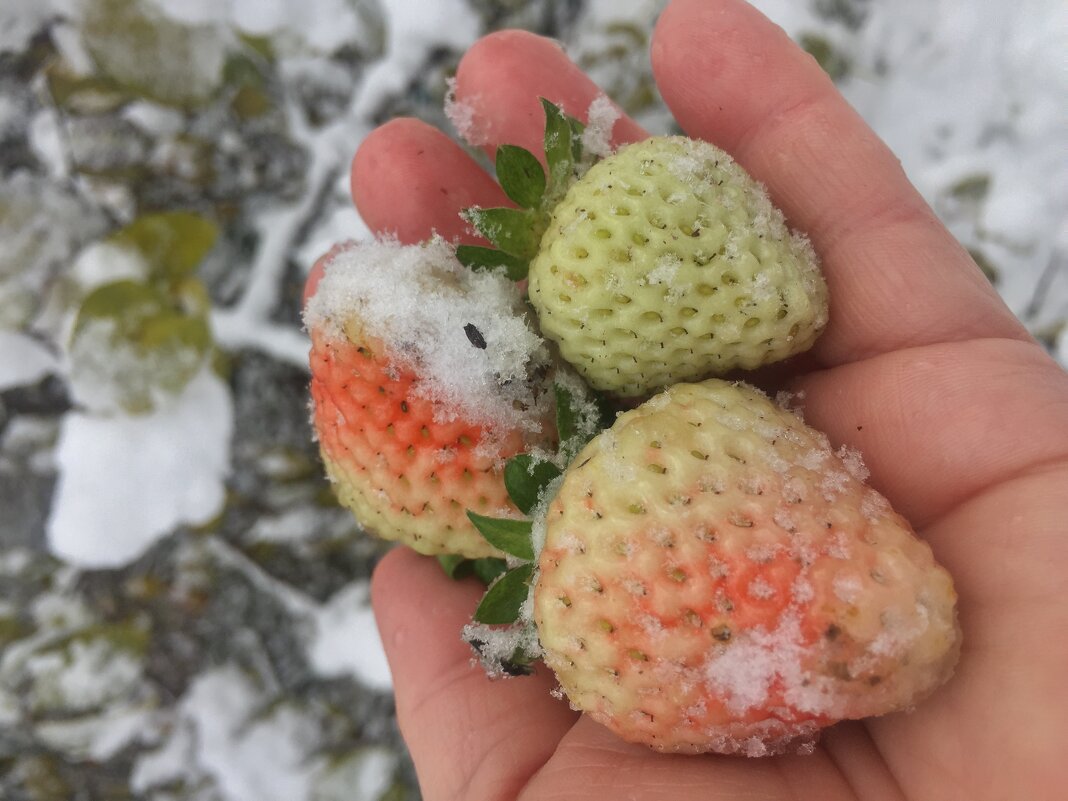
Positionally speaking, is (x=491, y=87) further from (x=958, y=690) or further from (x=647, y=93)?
(x=958, y=690)

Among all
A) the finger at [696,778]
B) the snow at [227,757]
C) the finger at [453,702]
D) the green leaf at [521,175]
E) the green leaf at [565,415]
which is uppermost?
the green leaf at [521,175]

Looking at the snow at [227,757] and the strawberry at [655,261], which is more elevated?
the strawberry at [655,261]

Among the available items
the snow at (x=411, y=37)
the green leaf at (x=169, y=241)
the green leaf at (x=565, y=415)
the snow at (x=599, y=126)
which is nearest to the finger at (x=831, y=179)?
the snow at (x=599, y=126)

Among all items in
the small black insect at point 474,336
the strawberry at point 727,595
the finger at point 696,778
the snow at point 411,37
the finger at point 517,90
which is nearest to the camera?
the strawberry at point 727,595

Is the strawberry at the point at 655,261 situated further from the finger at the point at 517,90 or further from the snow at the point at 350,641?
the snow at the point at 350,641

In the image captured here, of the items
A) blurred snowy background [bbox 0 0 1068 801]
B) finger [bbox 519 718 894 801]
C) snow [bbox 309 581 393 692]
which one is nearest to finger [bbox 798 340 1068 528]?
finger [bbox 519 718 894 801]

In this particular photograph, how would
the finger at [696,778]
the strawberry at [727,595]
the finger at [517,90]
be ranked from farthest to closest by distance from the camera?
the finger at [517,90]
the finger at [696,778]
the strawberry at [727,595]

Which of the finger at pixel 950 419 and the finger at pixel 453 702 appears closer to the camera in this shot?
the finger at pixel 950 419
